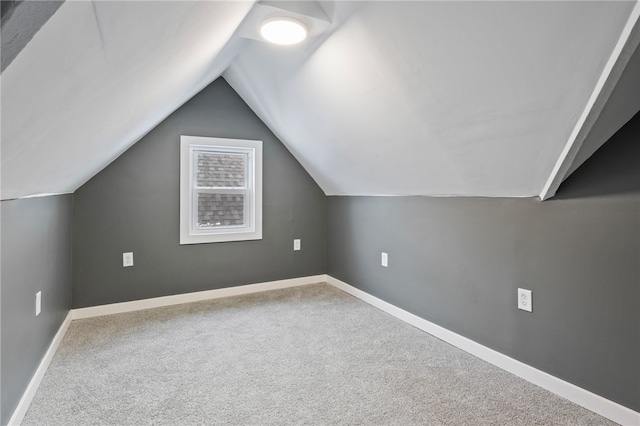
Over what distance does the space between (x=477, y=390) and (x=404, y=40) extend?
178cm

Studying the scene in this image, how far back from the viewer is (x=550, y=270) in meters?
1.84

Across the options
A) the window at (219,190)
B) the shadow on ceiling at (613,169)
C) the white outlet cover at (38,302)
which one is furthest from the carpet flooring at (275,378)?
the shadow on ceiling at (613,169)

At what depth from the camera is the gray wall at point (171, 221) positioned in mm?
2941

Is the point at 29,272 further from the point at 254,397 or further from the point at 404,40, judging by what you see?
the point at 404,40

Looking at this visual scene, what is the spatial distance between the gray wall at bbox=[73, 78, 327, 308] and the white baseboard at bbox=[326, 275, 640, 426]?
1419 mm

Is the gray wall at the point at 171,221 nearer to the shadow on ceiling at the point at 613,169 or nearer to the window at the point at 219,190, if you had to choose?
the window at the point at 219,190

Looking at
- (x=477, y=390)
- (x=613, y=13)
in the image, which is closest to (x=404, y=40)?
(x=613, y=13)

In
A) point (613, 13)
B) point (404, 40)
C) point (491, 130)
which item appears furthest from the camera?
point (491, 130)

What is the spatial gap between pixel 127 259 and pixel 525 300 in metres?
3.04

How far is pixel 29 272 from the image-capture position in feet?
5.63

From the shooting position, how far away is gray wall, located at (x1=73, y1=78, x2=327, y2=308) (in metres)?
2.94

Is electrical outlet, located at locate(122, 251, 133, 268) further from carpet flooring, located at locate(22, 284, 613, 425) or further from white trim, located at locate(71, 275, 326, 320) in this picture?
carpet flooring, located at locate(22, 284, 613, 425)

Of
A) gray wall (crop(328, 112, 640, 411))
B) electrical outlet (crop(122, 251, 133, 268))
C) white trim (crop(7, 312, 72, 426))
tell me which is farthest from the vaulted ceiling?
electrical outlet (crop(122, 251, 133, 268))

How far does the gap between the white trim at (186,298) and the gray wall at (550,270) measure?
1336mm
